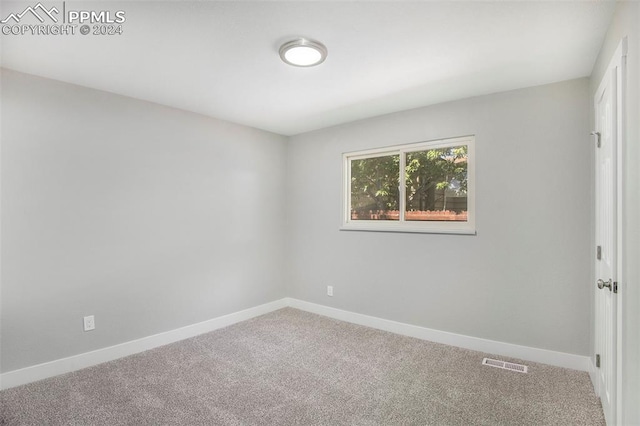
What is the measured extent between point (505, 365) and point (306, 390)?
5.57 feet

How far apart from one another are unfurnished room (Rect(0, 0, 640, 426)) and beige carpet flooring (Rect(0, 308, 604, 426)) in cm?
2

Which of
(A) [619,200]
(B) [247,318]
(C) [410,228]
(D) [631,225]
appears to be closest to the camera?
(D) [631,225]

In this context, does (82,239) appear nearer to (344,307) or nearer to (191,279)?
(191,279)

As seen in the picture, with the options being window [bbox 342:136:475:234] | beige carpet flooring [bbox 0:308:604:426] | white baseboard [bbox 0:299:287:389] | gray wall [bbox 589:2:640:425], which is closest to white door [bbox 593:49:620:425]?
gray wall [bbox 589:2:640:425]

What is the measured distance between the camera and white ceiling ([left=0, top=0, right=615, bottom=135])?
1.78 m

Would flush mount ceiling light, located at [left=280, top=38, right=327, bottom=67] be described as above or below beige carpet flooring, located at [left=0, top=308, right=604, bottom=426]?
above

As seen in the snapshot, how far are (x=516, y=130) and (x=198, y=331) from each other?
374cm

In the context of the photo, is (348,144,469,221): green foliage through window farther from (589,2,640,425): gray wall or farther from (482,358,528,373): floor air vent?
(589,2,640,425): gray wall

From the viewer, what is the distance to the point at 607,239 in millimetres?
1979

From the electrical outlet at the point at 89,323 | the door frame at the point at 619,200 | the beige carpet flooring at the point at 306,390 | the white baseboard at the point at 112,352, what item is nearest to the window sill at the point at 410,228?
the beige carpet flooring at the point at 306,390

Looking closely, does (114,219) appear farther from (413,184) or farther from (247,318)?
(413,184)

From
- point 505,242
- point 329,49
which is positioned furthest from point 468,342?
point 329,49

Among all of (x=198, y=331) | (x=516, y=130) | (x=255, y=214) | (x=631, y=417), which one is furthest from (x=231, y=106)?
(x=631, y=417)

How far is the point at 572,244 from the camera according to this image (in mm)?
2619
